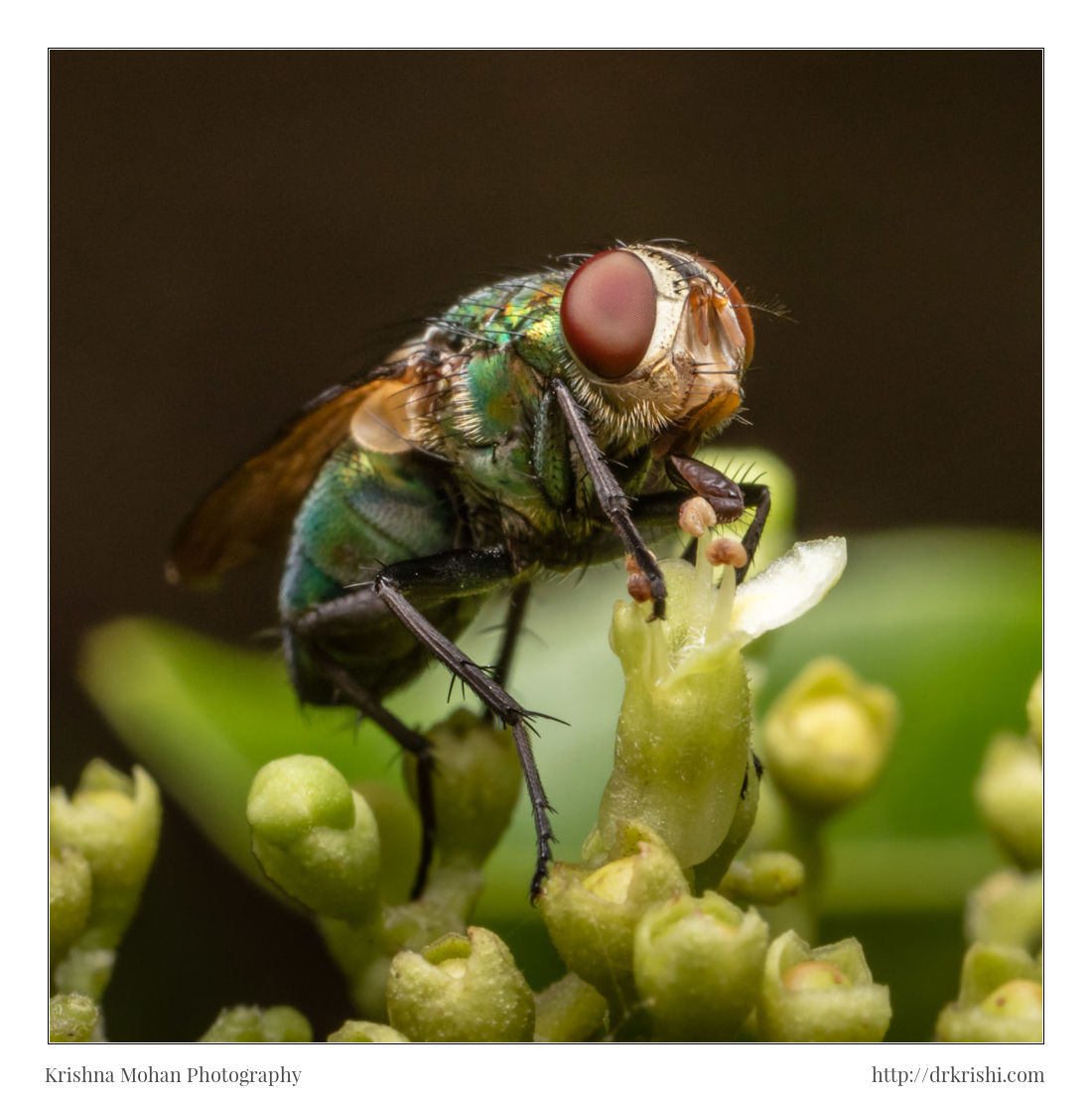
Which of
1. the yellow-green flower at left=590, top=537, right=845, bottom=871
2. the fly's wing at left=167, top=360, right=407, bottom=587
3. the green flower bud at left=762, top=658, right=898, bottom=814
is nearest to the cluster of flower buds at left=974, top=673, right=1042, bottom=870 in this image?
the green flower bud at left=762, top=658, right=898, bottom=814

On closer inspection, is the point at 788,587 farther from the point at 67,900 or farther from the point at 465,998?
the point at 67,900

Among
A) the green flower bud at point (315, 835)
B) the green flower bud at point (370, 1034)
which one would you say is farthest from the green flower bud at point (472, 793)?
the green flower bud at point (370, 1034)

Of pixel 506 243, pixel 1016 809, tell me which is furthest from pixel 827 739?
pixel 506 243

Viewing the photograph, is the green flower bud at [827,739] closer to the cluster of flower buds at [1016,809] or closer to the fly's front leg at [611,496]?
the cluster of flower buds at [1016,809]

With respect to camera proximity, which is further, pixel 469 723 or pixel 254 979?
pixel 254 979
